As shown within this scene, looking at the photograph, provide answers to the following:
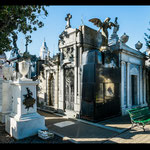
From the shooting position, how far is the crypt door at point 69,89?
953 cm

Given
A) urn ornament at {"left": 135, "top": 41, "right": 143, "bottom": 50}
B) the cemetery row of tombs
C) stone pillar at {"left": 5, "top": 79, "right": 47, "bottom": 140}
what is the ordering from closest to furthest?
stone pillar at {"left": 5, "top": 79, "right": 47, "bottom": 140} < the cemetery row of tombs < urn ornament at {"left": 135, "top": 41, "right": 143, "bottom": 50}

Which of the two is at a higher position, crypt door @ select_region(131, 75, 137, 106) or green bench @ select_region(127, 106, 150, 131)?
crypt door @ select_region(131, 75, 137, 106)

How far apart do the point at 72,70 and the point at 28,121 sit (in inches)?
195

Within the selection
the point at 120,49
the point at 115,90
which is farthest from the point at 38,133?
the point at 120,49

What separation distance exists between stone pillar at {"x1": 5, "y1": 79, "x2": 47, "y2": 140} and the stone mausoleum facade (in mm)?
3398

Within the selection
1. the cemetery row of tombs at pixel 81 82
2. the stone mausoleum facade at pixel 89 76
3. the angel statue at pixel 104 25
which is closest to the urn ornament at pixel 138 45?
the cemetery row of tombs at pixel 81 82

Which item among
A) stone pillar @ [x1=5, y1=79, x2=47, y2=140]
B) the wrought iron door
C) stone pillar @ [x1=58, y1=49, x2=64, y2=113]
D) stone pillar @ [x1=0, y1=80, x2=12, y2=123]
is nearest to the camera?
stone pillar @ [x1=5, y1=79, x2=47, y2=140]

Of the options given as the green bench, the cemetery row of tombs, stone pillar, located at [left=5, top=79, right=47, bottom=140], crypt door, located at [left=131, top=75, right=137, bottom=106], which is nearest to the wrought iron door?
the cemetery row of tombs

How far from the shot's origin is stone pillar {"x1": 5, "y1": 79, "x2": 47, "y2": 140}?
17.7 ft

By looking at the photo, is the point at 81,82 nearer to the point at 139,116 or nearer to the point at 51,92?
the point at 139,116

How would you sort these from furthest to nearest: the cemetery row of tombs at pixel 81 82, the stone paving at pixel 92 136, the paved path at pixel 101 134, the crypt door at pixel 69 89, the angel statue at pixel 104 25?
the crypt door at pixel 69 89 → the angel statue at pixel 104 25 → the cemetery row of tombs at pixel 81 82 → the paved path at pixel 101 134 → the stone paving at pixel 92 136

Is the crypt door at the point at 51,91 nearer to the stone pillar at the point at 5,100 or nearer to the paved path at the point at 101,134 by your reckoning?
the stone pillar at the point at 5,100

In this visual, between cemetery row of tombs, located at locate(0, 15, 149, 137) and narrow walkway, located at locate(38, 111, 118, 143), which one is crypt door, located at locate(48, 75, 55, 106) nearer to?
cemetery row of tombs, located at locate(0, 15, 149, 137)

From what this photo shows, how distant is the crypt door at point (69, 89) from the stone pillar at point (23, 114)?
146 inches
